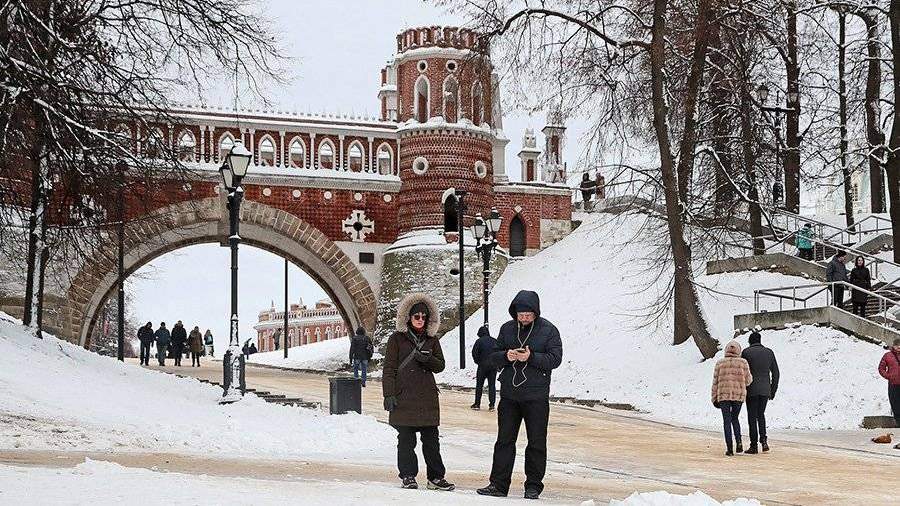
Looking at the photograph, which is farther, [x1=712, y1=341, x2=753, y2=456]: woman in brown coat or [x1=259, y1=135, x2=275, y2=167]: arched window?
[x1=259, y1=135, x2=275, y2=167]: arched window

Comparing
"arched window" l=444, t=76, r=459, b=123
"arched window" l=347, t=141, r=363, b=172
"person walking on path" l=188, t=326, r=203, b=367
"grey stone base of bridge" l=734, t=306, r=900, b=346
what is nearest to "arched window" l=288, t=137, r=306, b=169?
"arched window" l=347, t=141, r=363, b=172

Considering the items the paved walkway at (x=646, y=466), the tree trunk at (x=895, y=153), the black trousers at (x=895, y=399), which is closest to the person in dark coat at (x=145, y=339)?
the paved walkway at (x=646, y=466)

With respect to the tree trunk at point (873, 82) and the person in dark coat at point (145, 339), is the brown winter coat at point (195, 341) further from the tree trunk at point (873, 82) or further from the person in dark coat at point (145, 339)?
the tree trunk at point (873, 82)

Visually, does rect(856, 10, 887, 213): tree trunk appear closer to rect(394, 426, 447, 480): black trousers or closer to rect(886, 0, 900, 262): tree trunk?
rect(886, 0, 900, 262): tree trunk

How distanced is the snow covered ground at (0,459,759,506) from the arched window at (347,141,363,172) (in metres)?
32.2

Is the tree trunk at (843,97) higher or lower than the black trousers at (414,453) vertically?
higher

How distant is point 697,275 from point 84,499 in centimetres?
2549

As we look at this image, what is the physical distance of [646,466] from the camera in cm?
1211

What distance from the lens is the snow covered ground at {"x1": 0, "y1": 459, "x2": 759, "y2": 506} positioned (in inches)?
276

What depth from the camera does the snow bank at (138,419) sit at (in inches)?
451

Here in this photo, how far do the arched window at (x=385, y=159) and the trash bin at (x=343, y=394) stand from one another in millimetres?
25628

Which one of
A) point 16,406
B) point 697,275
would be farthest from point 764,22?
point 16,406

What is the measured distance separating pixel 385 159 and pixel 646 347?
17.1 m

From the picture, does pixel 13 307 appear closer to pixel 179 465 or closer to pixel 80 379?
pixel 80 379
